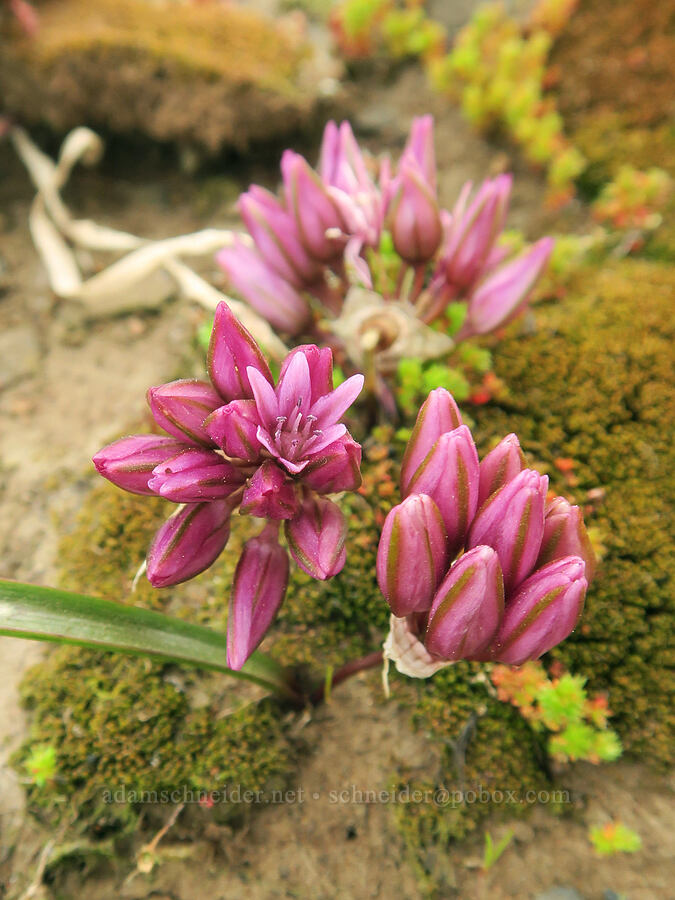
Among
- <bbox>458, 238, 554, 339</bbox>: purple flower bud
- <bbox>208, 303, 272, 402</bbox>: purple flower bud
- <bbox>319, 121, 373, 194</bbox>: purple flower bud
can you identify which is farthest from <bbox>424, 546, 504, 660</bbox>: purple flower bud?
<bbox>319, 121, 373, 194</bbox>: purple flower bud

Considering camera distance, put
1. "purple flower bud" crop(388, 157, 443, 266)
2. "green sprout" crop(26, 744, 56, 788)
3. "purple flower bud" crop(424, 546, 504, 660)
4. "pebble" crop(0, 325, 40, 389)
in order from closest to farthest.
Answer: "purple flower bud" crop(424, 546, 504, 660) → "green sprout" crop(26, 744, 56, 788) → "purple flower bud" crop(388, 157, 443, 266) → "pebble" crop(0, 325, 40, 389)

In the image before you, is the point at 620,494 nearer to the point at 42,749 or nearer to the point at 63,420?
the point at 42,749

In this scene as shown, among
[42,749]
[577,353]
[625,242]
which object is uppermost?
[625,242]

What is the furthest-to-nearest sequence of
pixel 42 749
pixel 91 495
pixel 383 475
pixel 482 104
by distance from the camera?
pixel 482 104 < pixel 91 495 < pixel 383 475 < pixel 42 749

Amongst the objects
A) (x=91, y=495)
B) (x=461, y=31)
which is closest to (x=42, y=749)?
(x=91, y=495)

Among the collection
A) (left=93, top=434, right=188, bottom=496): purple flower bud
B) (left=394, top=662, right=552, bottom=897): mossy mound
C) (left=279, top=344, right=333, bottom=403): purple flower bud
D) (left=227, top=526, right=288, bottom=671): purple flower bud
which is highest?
(left=279, top=344, right=333, bottom=403): purple flower bud

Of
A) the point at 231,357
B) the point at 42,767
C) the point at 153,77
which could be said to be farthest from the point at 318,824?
the point at 153,77

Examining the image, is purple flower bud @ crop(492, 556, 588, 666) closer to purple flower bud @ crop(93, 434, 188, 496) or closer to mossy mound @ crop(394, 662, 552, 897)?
mossy mound @ crop(394, 662, 552, 897)
